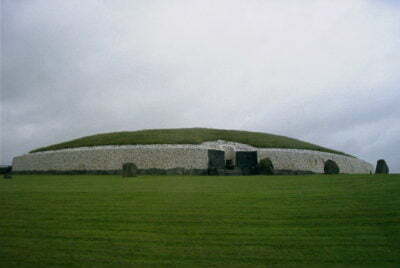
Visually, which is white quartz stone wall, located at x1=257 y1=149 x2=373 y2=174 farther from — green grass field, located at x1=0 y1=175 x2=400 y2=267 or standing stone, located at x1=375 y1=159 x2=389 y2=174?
green grass field, located at x1=0 y1=175 x2=400 y2=267

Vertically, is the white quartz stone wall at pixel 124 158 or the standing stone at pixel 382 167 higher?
the white quartz stone wall at pixel 124 158

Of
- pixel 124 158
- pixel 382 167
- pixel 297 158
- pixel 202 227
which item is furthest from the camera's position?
pixel 297 158

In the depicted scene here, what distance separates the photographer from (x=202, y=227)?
35.0ft

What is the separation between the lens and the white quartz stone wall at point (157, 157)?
24812 millimetres

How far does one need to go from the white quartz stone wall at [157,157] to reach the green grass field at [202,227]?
9.59m

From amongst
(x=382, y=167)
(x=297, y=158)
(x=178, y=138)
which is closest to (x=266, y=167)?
(x=297, y=158)

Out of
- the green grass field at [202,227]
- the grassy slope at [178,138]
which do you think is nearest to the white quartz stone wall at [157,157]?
the grassy slope at [178,138]

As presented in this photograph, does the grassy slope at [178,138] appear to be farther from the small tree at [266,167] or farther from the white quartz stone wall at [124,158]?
the small tree at [266,167]

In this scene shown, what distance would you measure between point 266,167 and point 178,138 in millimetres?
6483

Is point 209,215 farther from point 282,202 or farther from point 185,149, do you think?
point 185,149

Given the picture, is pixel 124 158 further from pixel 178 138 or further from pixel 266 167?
pixel 266 167

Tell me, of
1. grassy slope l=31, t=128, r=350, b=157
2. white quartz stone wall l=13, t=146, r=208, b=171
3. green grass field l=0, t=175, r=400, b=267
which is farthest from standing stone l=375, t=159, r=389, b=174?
green grass field l=0, t=175, r=400, b=267

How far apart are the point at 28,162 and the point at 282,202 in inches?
855

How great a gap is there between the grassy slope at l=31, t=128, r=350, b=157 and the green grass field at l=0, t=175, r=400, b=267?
39.1 ft
